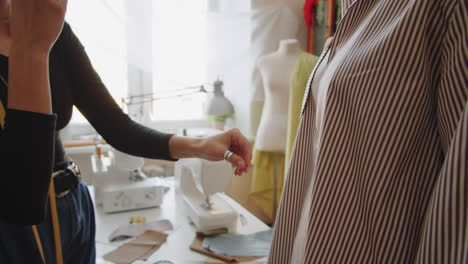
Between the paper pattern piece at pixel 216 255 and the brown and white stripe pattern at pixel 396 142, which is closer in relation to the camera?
the brown and white stripe pattern at pixel 396 142

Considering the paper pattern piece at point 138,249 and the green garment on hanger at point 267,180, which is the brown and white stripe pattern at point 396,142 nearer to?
the paper pattern piece at point 138,249

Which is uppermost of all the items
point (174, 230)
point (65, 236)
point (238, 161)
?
point (238, 161)

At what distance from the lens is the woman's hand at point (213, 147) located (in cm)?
76

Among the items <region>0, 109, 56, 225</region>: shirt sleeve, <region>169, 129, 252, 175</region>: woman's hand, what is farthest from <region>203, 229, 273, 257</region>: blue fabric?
<region>0, 109, 56, 225</region>: shirt sleeve

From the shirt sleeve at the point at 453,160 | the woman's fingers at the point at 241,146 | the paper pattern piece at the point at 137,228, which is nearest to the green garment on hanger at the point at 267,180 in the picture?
the paper pattern piece at the point at 137,228

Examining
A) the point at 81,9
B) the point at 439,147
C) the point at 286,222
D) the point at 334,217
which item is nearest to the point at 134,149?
the point at 286,222

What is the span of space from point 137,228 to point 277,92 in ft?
3.56

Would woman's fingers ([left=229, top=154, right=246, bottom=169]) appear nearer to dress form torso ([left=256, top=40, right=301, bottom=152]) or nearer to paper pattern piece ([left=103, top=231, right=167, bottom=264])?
paper pattern piece ([left=103, top=231, right=167, bottom=264])

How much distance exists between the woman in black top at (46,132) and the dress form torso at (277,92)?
1.00 metres

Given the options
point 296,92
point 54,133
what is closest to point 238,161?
point 54,133

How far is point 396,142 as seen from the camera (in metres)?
0.37

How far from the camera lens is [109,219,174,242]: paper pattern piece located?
99cm

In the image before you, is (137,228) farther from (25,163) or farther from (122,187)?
(25,163)

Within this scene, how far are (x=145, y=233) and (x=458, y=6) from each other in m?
0.98
